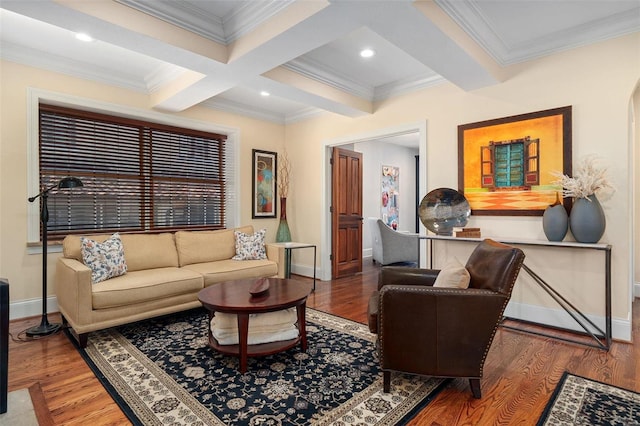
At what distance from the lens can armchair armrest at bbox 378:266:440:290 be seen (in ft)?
8.31

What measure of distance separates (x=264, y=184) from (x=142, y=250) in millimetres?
2231

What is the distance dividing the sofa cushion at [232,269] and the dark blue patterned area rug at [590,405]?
9.26ft

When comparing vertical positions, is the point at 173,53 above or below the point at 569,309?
above

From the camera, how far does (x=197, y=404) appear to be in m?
1.90

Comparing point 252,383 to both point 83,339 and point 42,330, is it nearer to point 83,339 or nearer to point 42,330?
point 83,339

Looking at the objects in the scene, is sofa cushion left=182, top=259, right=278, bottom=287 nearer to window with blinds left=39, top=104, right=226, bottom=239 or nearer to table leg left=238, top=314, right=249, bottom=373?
window with blinds left=39, top=104, right=226, bottom=239

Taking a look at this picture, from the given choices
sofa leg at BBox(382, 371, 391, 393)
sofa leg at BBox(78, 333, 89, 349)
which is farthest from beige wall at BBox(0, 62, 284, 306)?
sofa leg at BBox(382, 371, 391, 393)

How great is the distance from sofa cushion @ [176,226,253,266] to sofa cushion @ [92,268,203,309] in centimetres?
40

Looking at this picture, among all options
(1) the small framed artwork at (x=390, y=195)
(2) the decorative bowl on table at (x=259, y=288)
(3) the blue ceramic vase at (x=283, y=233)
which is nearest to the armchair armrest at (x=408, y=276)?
(2) the decorative bowl on table at (x=259, y=288)

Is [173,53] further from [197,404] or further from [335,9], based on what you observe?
[197,404]

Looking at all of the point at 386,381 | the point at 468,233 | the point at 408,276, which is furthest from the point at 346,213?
the point at 386,381

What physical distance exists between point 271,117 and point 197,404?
443 cm

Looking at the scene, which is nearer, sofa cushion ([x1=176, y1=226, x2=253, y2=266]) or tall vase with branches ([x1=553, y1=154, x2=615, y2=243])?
tall vase with branches ([x1=553, y1=154, x2=615, y2=243])

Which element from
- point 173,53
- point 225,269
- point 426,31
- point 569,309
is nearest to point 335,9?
point 426,31
